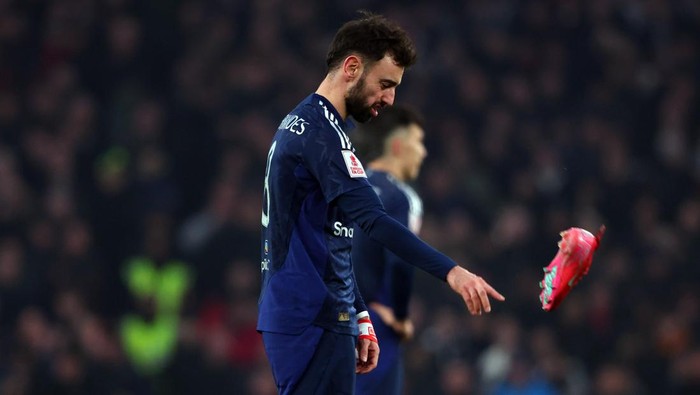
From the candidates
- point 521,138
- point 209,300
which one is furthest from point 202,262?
point 521,138

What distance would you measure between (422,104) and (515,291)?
8.18 feet

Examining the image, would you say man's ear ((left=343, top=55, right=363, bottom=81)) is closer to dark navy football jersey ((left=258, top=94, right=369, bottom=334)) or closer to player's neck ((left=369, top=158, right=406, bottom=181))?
dark navy football jersey ((left=258, top=94, right=369, bottom=334))

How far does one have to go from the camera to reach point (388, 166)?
6000 mm

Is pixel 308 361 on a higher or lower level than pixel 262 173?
lower

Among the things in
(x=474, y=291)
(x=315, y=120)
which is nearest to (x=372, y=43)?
(x=315, y=120)

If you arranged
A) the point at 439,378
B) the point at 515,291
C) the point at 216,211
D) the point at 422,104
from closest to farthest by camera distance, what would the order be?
1. the point at 439,378
2. the point at 515,291
3. the point at 216,211
4. the point at 422,104

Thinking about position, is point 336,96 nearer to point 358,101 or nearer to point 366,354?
point 358,101

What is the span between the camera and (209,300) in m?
10.2

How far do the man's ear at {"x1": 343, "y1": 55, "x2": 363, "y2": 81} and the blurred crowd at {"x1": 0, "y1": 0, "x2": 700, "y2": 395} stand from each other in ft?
18.0

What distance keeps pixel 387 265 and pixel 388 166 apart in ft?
1.83

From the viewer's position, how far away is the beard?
4.05m

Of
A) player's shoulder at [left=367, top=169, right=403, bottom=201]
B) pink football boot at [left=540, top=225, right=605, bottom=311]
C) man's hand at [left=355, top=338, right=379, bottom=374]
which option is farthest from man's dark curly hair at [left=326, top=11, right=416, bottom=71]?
player's shoulder at [left=367, top=169, right=403, bottom=201]

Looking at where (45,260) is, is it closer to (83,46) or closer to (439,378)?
(83,46)

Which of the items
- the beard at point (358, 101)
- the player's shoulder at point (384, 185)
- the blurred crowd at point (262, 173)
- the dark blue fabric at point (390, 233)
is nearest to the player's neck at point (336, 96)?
the beard at point (358, 101)
